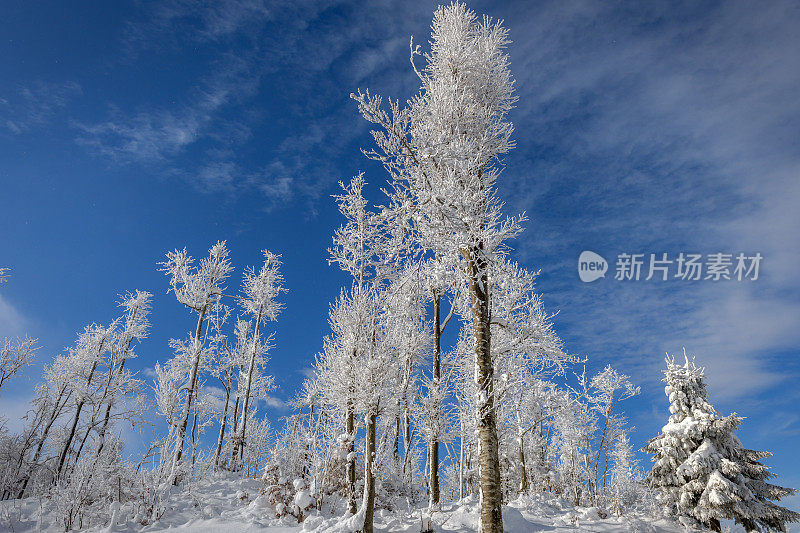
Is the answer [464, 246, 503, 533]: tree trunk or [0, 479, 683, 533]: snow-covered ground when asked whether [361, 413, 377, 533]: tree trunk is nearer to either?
[0, 479, 683, 533]: snow-covered ground

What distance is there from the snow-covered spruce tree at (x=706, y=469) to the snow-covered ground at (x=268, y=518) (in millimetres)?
1232

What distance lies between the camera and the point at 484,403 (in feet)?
26.2

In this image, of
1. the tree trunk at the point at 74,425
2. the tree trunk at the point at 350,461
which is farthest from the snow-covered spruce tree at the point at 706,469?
the tree trunk at the point at 74,425

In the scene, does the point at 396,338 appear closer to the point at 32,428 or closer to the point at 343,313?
the point at 343,313

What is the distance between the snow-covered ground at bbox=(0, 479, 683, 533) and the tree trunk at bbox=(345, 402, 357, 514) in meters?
0.55

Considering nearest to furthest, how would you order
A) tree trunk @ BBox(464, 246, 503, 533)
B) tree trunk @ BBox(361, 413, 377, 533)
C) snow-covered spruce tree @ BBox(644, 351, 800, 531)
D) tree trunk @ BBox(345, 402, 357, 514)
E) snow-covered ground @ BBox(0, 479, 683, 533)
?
tree trunk @ BBox(464, 246, 503, 533) → tree trunk @ BBox(361, 413, 377, 533) → snow-covered ground @ BBox(0, 479, 683, 533) → tree trunk @ BBox(345, 402, 357, 514) → snow-covered spruce tree @ BBox(644, 351, 800, 531)

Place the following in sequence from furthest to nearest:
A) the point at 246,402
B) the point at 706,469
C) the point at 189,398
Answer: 1. the point at 246,402
2. the point at 189,398
3. the point at 706,469

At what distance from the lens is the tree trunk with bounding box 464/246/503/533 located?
7.41 meters

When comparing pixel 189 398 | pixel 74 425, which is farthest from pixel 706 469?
pixel 74 425

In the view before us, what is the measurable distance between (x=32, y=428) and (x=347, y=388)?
58.4 feet

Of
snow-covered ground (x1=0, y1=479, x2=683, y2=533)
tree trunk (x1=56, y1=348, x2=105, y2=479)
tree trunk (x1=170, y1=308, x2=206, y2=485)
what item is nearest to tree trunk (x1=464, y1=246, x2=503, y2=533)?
snow-covered ground (x1=0, y1=479, x2=683, y2=533)

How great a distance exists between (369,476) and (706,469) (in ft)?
41.8

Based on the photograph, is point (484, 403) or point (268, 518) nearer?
point (484, 403)

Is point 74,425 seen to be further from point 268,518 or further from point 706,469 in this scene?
point 706,469
